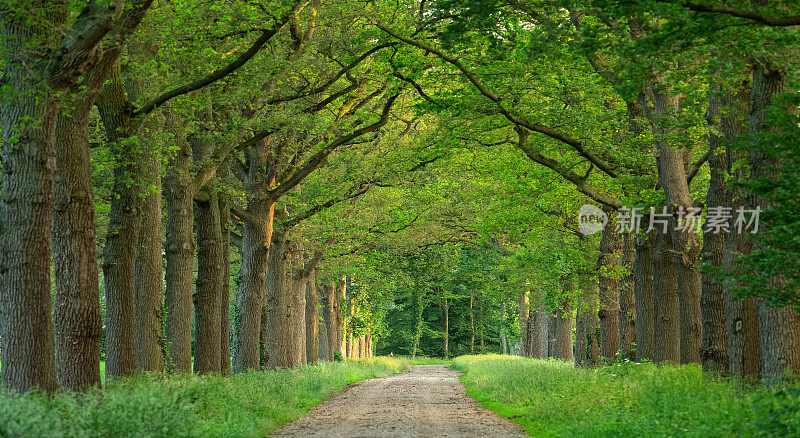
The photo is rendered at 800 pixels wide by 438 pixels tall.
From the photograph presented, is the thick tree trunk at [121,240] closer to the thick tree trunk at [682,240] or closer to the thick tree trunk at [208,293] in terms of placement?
the thick tree trunk at [208,293]

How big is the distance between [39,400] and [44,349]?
4.58 feet

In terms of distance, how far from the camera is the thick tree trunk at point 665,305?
62.1 feet

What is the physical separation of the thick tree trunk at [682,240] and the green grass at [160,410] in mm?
9754

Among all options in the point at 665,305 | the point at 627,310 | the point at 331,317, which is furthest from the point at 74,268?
the point at 331,317

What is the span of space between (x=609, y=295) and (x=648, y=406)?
14447 millimetres

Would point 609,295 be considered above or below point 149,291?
below

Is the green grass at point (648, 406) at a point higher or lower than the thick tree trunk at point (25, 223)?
lower

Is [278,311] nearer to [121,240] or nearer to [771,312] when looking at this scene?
[121,240]

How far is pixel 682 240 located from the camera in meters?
17.4

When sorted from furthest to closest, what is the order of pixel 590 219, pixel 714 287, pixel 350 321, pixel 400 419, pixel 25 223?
pixel 350 321, pixel 590 219, pixel 714 287, pixel 400 419, pixel 25 223

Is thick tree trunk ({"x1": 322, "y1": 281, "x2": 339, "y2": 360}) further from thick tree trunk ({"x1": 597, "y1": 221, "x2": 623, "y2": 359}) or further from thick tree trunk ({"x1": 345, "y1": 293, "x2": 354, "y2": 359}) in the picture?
thick tree trunk ({"x1": 597, "y1": 221, "x2": 623, "y2": 359})

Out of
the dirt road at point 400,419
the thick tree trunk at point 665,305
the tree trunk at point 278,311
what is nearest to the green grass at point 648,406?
the dirt road at point 400,419

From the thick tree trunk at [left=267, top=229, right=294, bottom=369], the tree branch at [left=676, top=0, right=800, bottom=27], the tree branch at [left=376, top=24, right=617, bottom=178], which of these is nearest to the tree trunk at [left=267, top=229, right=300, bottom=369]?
the thick tree trunk at [left=267, top=229, right=294, bottom=369]

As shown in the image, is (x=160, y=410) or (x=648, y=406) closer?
(x=160, y=410)
